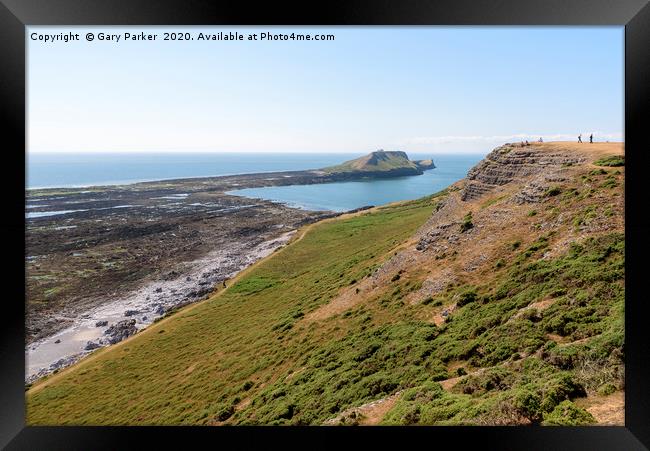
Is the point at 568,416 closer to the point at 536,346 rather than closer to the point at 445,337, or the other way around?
the point at 536,346

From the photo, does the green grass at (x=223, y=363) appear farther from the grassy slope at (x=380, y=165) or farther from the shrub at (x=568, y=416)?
the grassy slope at (x=380, y=165)

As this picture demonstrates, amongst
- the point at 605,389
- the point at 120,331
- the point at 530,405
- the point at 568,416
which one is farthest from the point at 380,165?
the point at 568,416

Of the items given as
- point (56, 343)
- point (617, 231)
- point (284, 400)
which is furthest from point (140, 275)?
point (617, 231)

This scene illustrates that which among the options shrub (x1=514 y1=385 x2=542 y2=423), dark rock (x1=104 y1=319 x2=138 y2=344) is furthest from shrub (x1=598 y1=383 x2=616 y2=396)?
dark rock (x1=104 y1=319 x2=138 y2=344)

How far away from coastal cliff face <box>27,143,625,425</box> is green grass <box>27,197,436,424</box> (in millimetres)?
89

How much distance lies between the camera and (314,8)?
6.62 metres

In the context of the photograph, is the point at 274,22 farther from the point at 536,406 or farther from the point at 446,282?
the point at 446,282

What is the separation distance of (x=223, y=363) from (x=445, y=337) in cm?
1124

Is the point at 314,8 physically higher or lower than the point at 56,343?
higher

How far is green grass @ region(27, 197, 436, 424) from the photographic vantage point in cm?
1242

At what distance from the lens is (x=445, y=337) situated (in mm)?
10625

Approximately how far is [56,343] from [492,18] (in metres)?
32.7

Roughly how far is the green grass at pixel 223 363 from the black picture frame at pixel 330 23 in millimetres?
3487

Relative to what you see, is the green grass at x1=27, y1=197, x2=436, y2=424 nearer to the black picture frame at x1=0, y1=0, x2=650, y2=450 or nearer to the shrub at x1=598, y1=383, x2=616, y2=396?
the black picture frame at x1=0, y1=0, x2=650, y2=450
